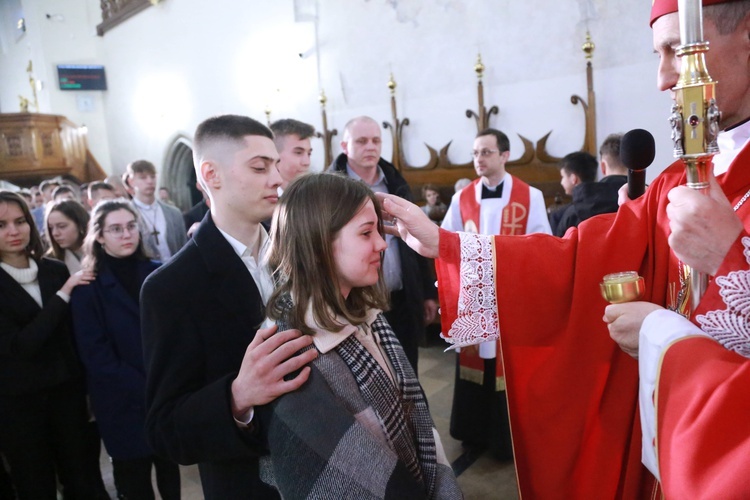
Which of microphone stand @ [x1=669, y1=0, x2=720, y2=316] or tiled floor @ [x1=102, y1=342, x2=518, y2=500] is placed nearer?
microphone stand @ [x1=669, y1=0, x2=720, y2=316]

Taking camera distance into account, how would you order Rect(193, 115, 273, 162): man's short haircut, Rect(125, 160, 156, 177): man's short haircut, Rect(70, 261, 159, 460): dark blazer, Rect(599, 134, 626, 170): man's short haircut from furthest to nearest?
Rect(125, 160, 156, 177): man's short haircut → Rect(599, 134, 626, 170): man's short haircut → Rect(70, 261, 159, 460): dark blazer → Rect(193, 115, 273, 162): man's short haircut

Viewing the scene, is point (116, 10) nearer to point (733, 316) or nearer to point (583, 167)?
point (583, 167)

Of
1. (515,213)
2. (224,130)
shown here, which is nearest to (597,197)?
(515,213)

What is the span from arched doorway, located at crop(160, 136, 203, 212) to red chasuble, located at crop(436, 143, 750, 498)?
10.5m

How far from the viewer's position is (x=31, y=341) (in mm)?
2404

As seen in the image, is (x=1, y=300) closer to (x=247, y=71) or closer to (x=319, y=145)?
(x=319, y=145)

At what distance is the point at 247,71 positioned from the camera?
863 centimetres

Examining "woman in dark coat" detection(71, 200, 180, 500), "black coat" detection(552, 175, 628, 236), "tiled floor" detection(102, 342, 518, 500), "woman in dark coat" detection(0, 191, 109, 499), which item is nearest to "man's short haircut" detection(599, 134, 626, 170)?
"black coat" detection(552, 175, 628, 236)

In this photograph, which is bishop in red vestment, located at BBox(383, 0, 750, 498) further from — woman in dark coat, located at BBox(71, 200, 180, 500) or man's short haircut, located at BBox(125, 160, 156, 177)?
man's short haircut, located at BBox(125, 160, 156, 177)

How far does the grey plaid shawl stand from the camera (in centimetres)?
101

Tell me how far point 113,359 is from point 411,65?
5.11 m

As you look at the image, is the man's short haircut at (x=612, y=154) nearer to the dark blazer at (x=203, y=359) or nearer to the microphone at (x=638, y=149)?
the microphone at (x=638, y=149)

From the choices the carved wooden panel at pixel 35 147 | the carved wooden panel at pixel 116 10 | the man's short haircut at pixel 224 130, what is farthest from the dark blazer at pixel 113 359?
the carved wooden panel at pixel 35 147

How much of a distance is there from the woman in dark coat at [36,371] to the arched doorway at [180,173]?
8.70 meters
